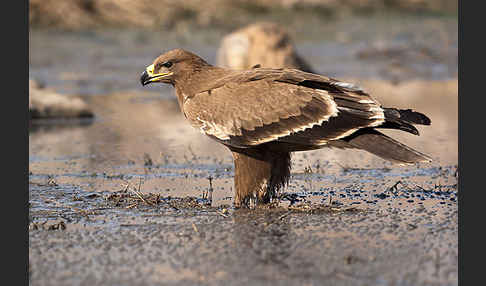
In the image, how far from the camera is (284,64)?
1694 cm

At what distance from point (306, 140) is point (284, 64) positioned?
989cm

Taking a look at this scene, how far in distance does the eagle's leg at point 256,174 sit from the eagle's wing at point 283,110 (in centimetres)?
25

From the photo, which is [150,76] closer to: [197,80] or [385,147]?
[197,80]

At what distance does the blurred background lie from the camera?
10.2 meters

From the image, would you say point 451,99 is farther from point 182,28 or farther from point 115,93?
point 182,28

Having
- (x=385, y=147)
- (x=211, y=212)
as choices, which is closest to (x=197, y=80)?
(x=211, y=212)

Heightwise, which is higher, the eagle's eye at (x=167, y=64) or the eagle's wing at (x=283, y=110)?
the eagle's eye at (x=167, y=64)

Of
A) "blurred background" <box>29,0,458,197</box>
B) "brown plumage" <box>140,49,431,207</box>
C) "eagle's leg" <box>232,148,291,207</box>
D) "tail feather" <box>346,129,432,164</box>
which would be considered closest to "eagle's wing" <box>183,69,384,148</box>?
"brown plumage" <box>140,49,431,207</box>

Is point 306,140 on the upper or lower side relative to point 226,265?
upper

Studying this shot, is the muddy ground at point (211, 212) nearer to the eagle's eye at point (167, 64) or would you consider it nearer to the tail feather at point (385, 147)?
the tail feather at point (385, 147)

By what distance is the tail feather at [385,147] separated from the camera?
23.0 ft

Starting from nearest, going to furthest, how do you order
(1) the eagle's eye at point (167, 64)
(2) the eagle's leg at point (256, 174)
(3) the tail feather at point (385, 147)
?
(3) the tail feather at point (385, 147), (2) the eagle's leg at point (256, 174), (1) the eagle's eye at point (167, 64)

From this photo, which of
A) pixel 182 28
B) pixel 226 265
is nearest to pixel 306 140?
pixel 226 265

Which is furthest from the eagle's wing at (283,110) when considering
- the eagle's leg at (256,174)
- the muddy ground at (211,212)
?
the muddy ground at (211,212)
